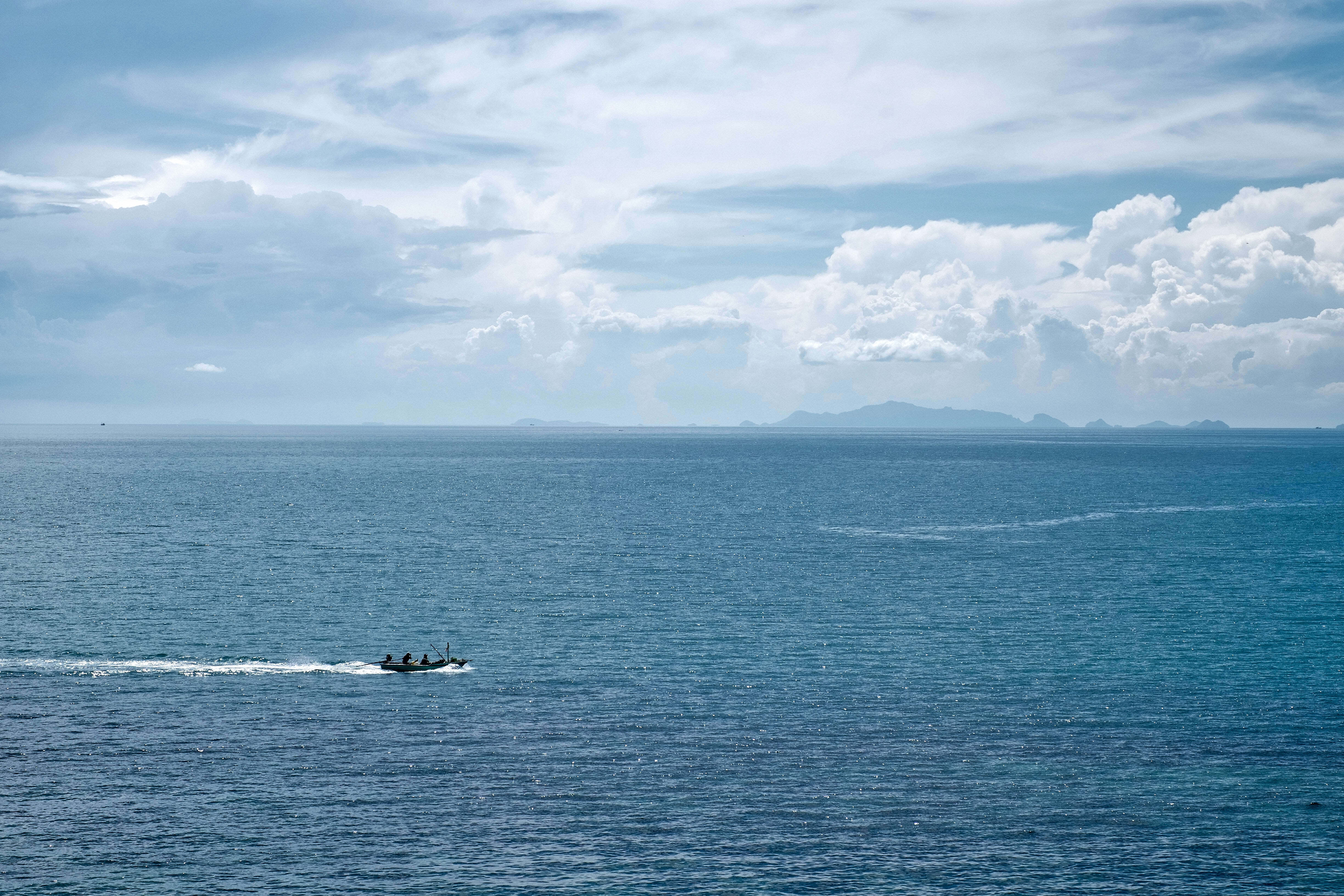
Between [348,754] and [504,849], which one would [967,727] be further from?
[348,754]

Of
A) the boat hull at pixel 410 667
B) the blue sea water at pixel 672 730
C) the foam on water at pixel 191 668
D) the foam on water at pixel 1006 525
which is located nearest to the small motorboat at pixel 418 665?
the boat hull at pixel 410 667

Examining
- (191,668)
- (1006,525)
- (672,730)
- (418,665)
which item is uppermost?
(1006,525)

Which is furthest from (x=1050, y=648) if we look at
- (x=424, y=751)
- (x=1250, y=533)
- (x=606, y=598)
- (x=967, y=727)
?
(x=1250, y=533)

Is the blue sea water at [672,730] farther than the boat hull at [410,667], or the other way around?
the boat hull at [410,667]

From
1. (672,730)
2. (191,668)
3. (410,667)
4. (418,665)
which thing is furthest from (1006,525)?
(191,668)

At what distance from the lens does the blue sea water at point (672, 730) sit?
4747 centimetres

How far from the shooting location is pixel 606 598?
10688cm

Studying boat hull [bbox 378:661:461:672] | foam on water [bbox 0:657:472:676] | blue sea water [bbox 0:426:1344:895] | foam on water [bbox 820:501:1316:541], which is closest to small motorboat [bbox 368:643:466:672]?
boat hull [bbox 378:661:461:672]

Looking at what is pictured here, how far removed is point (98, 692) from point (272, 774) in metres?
21.6

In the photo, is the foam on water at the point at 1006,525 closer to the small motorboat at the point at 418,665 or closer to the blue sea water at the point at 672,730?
the blue sea water at the point at 672,730

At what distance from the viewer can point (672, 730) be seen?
209 ft

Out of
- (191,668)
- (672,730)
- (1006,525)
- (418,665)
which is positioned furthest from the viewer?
(1006,525)

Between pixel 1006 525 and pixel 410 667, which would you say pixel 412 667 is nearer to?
pixel 410 667

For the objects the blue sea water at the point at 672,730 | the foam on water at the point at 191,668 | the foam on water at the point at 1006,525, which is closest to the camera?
the blue sea water at the point at 672,730
